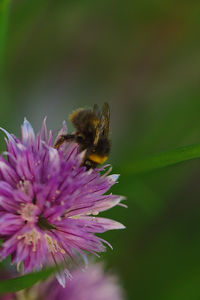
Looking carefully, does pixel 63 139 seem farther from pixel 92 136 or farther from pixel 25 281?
pixel 25 281

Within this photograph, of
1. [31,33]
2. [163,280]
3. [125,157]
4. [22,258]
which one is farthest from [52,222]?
[31,33]

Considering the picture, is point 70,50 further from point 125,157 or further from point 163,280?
point 163,280

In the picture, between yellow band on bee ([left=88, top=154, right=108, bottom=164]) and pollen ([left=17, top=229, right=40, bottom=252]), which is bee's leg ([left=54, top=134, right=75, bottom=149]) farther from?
pollen ([left=17, top=229, right=40, bottom=252])

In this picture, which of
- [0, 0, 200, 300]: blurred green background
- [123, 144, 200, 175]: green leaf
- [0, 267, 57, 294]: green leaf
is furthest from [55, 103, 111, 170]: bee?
[0, 0, 200, 300]: blurred green background

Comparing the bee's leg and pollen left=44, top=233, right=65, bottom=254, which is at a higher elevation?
the bee's leg

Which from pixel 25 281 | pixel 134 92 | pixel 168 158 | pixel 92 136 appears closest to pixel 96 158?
pixel 92 136

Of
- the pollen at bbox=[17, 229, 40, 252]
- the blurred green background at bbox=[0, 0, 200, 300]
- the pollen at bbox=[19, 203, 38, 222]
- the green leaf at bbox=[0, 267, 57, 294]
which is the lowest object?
the green leaf at bbox=[0, 267, 57, 294]

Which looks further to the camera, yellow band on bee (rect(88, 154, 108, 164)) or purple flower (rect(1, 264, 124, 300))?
purple flower (rect(1, 264, 124, 300))

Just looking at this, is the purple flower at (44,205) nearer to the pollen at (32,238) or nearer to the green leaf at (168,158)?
the pollen at (32,238)
